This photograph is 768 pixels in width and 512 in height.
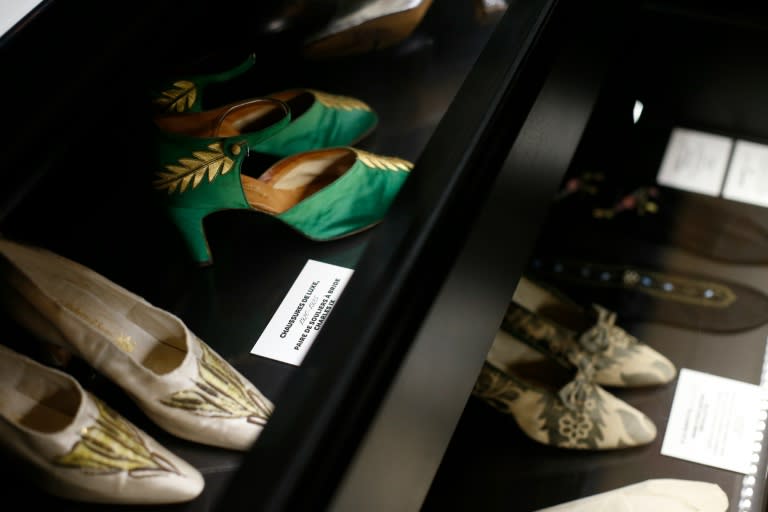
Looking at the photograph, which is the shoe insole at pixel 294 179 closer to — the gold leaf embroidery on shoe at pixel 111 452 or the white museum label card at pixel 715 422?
the gold leaf embroidery on shoe at pixel 111 452

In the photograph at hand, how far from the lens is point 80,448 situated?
62cm

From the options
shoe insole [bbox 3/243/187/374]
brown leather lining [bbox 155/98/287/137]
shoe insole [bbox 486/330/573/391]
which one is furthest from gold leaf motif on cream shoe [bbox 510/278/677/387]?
shoe insole [bbox 3/243/187/374]

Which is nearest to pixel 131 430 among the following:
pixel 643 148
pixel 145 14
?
pixel 145 14

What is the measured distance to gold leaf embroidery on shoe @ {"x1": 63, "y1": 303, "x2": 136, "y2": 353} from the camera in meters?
0.73

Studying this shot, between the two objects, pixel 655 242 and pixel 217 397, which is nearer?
pixel 217 397

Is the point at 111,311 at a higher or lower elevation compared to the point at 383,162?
lower

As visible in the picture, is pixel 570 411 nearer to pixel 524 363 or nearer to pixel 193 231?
pixel 524 363

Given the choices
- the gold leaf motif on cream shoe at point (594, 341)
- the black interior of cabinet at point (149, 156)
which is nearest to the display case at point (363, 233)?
the black interior of cabinet at point (149, 156)

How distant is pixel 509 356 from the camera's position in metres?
1.35

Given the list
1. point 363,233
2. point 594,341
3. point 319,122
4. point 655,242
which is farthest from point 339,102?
point 655,242

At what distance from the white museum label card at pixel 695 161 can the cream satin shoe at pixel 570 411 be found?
62 cm

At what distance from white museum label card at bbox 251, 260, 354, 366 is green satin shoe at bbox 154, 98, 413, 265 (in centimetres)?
7

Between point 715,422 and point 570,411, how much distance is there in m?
0.24

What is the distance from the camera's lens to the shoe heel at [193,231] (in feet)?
2.72
